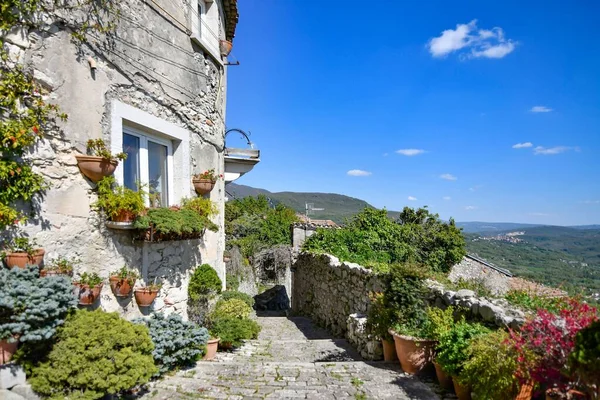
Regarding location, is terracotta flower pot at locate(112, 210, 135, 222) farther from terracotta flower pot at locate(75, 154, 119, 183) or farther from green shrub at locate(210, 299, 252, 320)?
green shrub at locate(210, 299, 252, 320)

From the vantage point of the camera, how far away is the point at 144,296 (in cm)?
525

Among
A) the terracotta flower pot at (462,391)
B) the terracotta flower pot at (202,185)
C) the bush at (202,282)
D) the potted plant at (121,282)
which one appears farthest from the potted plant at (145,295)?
the terracotta flower pot at (462,391)

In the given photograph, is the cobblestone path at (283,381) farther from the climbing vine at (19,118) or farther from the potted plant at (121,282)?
the climbing vine at (19,118)

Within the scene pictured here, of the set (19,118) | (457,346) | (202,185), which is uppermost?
(19,118)

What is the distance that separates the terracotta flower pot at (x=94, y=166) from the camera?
4.47 meters

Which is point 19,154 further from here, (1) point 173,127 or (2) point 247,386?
(2) point 247,386

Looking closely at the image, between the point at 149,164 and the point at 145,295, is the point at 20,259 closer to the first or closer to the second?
the point at 145,295

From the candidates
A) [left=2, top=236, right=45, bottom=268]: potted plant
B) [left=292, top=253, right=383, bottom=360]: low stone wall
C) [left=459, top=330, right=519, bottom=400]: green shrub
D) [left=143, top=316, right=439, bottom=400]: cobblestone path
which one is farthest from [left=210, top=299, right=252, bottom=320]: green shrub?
[left=459, top=330, right=519, bottom=400]: green shrub

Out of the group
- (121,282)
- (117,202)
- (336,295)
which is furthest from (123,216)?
(336,295)

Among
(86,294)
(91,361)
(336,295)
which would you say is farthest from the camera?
(336,295)

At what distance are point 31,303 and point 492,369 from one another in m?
4.45

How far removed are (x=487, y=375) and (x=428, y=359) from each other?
5.37 ft

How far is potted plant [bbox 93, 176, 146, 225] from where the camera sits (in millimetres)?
4688

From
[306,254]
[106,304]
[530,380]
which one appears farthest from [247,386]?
[306,254]
